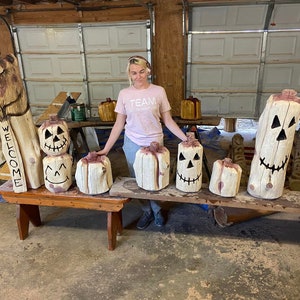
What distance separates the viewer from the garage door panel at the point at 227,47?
6.09m

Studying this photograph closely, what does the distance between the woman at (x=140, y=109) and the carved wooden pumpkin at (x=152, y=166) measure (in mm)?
247

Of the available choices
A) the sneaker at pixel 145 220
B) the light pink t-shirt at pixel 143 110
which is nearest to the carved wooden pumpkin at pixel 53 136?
the light pink t-shirt at pixel 143 110

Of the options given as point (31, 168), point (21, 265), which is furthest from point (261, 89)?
point (21, 265)

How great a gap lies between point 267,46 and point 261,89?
0.86 metres

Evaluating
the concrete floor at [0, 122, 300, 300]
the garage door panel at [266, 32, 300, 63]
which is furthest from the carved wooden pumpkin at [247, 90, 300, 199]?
the garage door panel at [266, 32, 300, 63]

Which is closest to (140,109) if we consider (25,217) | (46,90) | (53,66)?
(25,217)

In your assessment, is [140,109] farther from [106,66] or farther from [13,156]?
[106,66]

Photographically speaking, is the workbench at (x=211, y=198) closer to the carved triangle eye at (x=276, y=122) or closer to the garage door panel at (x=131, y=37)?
the carved triangle eye at (x=276, y=122)

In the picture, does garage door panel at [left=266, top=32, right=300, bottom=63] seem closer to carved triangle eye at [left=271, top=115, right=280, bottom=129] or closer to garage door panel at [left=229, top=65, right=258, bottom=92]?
garage door panel at [left=229, top=65, right=258, bottom=92]

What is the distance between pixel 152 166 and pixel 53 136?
2.92 feet

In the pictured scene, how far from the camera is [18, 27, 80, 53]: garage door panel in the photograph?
261 inches

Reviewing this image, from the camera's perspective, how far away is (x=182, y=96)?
6.73 meters

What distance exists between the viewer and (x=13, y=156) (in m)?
2.72

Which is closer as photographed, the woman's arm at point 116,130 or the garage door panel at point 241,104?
the woman's arm at point 116,130
